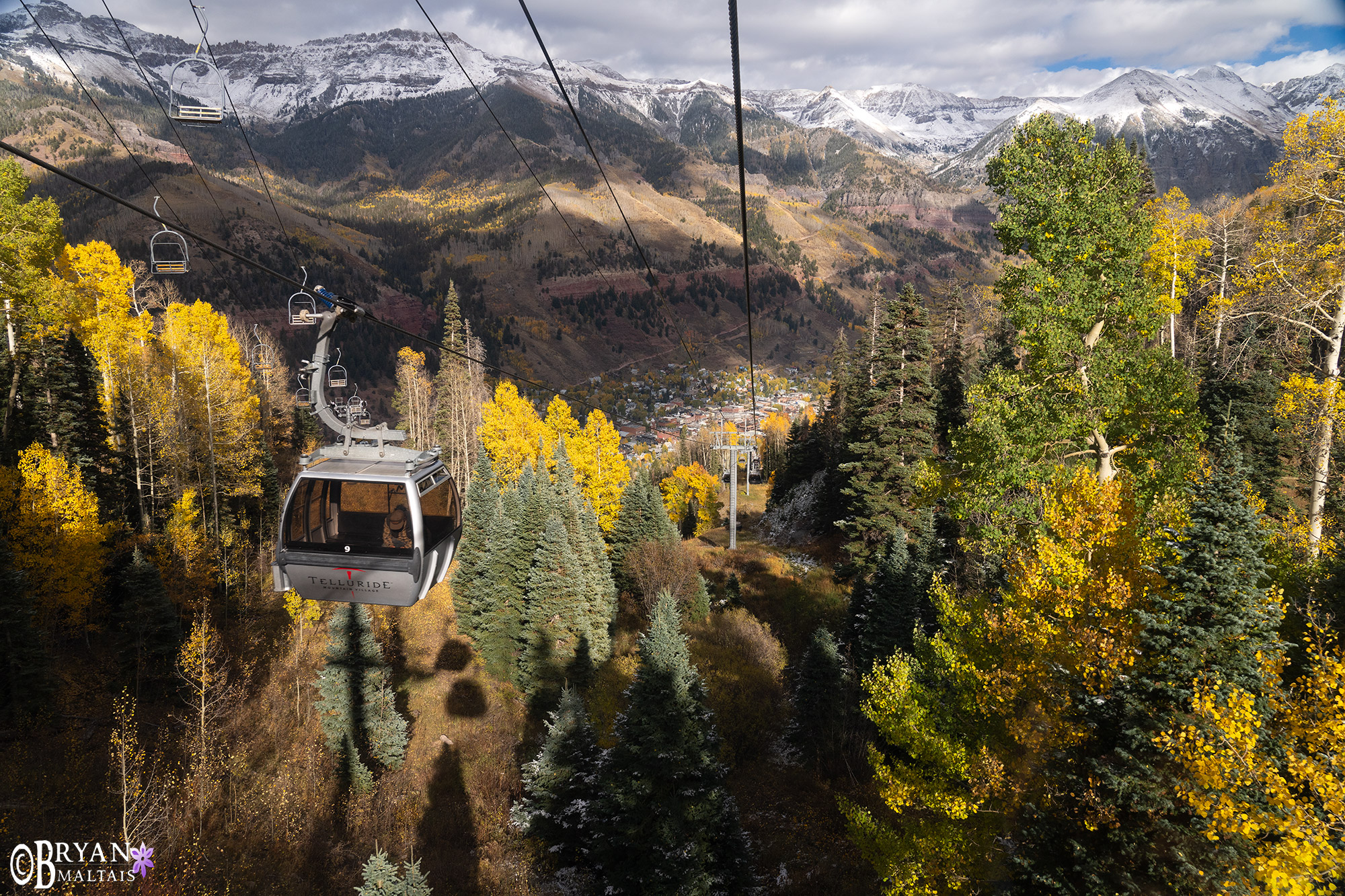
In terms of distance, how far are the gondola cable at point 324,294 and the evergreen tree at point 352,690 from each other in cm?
1257

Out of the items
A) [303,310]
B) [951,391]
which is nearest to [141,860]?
[303,310]

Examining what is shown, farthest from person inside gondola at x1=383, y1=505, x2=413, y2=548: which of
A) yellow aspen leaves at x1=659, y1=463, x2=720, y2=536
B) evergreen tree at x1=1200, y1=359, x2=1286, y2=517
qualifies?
yellow aspen leaves at x1=659, y1=463, x2=720, y2=536

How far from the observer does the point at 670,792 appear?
18469mm

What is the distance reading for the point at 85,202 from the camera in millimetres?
196000

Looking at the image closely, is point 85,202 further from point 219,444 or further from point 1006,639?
point 1006,639

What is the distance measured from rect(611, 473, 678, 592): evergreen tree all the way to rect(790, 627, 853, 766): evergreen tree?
56.6 ft

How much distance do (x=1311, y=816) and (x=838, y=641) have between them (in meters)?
24.6

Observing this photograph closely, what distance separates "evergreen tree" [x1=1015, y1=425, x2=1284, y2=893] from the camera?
8555mm

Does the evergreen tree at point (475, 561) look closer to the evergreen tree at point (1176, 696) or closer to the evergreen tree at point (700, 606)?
the evergreen tree at point (700, 606)

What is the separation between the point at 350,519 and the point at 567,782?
15945mm

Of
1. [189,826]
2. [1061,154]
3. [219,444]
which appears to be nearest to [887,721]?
[1061,154]

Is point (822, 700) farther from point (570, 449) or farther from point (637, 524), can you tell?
point (570, 449)

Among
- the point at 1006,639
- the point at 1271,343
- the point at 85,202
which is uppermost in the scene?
the point at 85,202

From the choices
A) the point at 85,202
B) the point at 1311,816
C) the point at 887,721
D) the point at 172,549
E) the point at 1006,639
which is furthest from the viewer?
the point at 85,202
